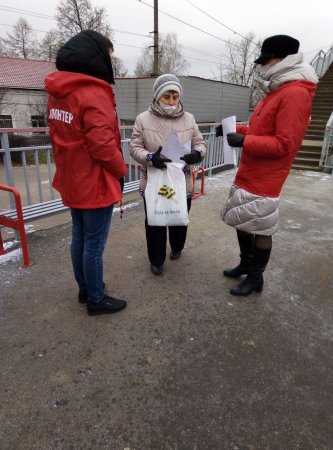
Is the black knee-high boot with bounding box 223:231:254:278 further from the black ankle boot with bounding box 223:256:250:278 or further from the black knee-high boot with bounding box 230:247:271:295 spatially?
the black knee-high boot with bounding box 230:247:271:295

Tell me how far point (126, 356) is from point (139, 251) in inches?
60.7

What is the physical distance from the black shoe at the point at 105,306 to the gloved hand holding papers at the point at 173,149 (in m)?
1.23

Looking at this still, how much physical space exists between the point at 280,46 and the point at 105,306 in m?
2.22

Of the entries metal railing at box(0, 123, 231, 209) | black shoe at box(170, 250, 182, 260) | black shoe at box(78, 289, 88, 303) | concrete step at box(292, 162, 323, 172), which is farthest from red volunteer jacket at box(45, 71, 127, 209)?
concrete step at box(292, 162, 323, 172)

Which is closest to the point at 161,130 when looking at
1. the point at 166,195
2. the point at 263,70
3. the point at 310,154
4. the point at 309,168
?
the point at 166,195

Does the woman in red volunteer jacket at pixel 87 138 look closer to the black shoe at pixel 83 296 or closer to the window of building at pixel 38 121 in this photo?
the black shoe at pixel 83 296

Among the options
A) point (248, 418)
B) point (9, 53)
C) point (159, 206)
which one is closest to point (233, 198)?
point (159, 206)

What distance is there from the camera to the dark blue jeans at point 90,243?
208cm

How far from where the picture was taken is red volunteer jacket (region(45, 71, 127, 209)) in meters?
1.73

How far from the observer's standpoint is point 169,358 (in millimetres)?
2010

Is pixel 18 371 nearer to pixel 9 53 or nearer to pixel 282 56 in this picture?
pixel 282 56

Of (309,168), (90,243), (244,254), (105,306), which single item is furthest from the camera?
(309,168)

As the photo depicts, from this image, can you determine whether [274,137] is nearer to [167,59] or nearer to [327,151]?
[327,151]

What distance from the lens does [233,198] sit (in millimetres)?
2557
